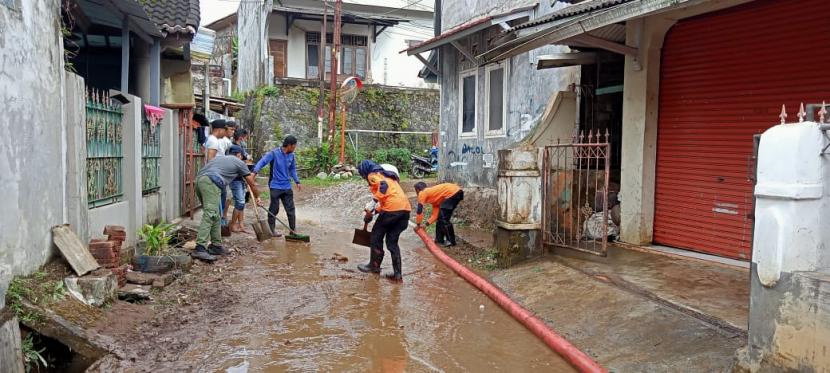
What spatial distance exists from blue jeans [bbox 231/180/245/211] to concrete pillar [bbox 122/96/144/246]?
1987 millimetres

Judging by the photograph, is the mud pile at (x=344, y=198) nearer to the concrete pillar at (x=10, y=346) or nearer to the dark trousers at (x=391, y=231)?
the dark trousers at (x=391, y=231)

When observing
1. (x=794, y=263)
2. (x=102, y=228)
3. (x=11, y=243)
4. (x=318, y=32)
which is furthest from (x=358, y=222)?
(x=318, y=32)

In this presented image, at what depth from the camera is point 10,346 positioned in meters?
4.09

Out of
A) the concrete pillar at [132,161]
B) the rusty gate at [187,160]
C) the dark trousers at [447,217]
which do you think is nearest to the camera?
the concrete pillar at [132,161]

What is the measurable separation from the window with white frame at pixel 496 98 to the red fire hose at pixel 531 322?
13.2 feet

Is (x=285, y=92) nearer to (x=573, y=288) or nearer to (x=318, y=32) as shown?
(x=318, y=32)

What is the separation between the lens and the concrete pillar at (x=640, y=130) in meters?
8.00

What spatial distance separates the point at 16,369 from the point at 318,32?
22.7 m

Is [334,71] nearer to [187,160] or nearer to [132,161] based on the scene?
[187,160]

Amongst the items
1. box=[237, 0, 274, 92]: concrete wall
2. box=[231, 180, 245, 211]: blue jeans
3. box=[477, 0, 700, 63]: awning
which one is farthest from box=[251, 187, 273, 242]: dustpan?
box=[237, 0, 274, 92]: concrete wall

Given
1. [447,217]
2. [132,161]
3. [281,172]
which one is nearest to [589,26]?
[447,217]

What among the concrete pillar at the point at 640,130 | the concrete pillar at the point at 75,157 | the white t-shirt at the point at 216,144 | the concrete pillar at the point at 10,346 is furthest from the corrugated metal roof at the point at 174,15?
the concrete pillar at the point at 640,130

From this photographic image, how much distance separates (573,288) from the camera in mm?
6547

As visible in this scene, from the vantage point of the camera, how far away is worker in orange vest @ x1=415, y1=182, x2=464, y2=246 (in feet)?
31.7
